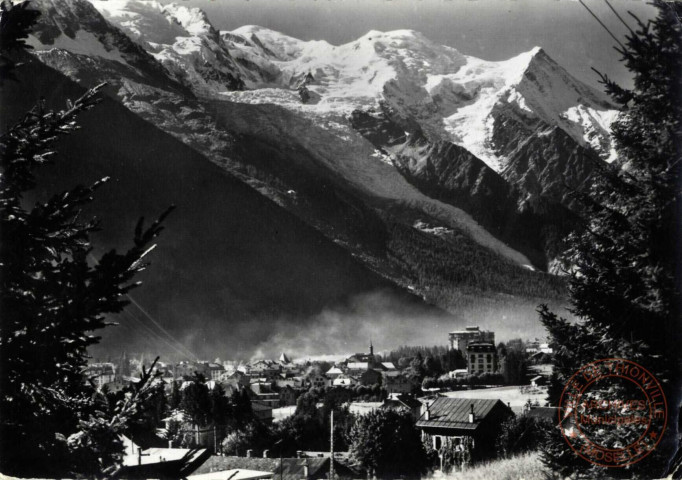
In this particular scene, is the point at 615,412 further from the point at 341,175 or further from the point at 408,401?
the point at 341,175

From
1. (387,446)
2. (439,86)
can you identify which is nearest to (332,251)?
(439,86)

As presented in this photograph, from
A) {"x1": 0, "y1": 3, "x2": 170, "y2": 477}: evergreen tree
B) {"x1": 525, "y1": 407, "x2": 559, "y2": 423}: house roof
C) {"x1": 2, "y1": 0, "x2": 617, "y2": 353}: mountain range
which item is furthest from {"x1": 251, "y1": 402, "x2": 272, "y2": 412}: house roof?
{"x1": 0, "y1": 3, "x2": 170, "y2": 477}: evergreen tree

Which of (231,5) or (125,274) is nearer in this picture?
(125,274)

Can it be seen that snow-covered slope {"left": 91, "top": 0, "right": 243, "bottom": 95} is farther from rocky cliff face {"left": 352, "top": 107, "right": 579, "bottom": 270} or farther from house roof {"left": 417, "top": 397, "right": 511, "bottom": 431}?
house roof {"left": 417, "top": 397, "right": 511, "bottom": 431}

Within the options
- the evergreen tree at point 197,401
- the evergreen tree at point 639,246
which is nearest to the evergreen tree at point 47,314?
the evergreen tree at point 639,246

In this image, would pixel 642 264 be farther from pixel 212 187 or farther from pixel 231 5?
pixel 212 187

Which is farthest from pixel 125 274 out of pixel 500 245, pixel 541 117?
pixel 541 117
